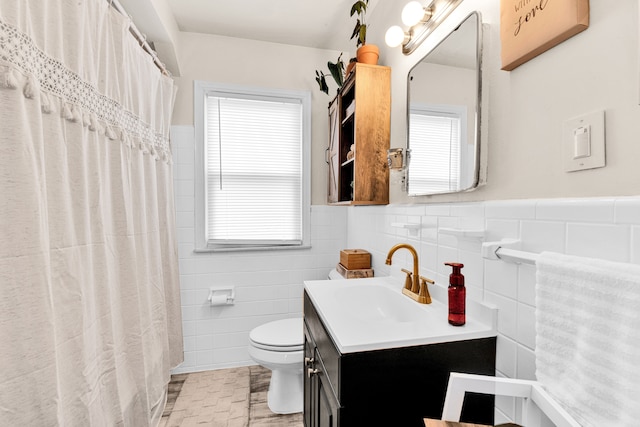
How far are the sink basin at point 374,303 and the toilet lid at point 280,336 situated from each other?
1.73ft

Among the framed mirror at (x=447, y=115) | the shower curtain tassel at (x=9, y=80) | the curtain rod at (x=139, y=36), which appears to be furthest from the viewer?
the curtain rod at (x=139, y=36)

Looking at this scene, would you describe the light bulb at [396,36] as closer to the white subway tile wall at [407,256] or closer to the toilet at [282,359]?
the white subway tile wall at [407,256]

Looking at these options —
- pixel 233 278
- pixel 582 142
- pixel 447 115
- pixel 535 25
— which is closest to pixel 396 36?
pixel 447 115

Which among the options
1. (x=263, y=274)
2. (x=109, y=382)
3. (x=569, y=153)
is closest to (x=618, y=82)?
(x=569, y=153)

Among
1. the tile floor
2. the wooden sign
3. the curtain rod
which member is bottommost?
the tile floor

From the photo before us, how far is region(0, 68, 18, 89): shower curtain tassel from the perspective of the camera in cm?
75

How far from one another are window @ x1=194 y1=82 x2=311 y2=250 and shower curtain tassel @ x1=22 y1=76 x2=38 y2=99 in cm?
140

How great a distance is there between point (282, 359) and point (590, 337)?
1440mm

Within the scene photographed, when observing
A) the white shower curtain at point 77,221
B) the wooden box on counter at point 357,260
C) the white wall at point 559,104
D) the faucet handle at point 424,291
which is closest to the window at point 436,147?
the white wall at point 559,104

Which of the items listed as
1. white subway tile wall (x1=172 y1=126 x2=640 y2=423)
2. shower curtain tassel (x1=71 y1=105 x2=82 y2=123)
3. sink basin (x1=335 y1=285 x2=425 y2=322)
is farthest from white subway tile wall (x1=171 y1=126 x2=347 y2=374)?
shower curtain tassel (x1=71 y1=105 x2=82 y2=123)

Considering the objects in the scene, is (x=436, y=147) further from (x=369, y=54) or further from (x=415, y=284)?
(x=369, y=54)

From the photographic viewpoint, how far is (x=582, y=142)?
651mm

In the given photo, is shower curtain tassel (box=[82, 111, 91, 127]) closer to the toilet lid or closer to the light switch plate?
the toilet lid

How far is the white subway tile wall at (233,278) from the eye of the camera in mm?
2211
